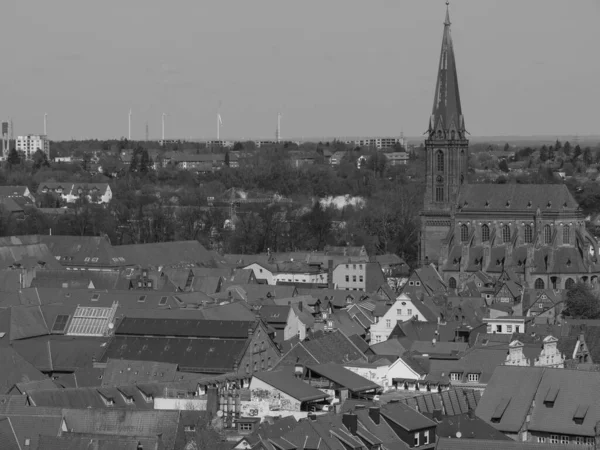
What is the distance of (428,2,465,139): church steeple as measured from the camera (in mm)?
143375

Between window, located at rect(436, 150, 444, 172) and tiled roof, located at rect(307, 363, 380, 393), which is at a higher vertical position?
window, located at rect(436, 150, 444, 172)

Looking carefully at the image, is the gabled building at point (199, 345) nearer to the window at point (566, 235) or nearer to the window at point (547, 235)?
the window at point (566, 235)

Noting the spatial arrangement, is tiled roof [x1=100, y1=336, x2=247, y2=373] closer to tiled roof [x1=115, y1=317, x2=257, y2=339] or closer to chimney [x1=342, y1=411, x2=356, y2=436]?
tiled roof [x1=115, y1=317, x2=257, y2=339]

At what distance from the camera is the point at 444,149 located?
143625 mm

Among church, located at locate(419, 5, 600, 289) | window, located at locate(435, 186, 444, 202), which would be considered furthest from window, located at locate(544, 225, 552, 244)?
window, located at locate(435, 186, 444, 202)

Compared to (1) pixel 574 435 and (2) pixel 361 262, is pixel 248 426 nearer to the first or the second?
(1) pixel 574 435

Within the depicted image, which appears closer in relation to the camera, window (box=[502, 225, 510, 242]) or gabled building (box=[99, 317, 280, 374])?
gabled building (box=[99, 317, 280, 374])

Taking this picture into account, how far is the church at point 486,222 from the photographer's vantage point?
423 feet

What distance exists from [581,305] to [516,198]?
25.7 meters

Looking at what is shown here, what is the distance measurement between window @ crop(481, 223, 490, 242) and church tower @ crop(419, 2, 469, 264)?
6.13 meters

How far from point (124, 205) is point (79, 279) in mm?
71197

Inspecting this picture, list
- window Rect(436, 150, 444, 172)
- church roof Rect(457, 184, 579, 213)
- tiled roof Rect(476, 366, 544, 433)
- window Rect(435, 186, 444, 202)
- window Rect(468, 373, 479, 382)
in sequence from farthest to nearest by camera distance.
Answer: window Rect(436, 150, 444, 172) → window Rect(435, 186, 444, 202) → church roof Rect(457, 184, 579, 213) → window Rect(468, 373, 479, 382) → tiled roof Rect(476, 366, 544, 433)

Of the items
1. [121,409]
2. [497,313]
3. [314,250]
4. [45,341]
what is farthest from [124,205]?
[121,409]

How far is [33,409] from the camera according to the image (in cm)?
6756
